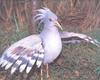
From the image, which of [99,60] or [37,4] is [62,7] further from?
[99,60]

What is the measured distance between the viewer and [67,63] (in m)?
4.72

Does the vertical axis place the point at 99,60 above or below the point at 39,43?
below

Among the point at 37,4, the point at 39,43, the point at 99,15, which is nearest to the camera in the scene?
the point at 39,43

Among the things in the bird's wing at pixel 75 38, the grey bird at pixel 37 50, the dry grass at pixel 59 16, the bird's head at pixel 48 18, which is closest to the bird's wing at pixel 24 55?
the grey bird at pixel 37 50

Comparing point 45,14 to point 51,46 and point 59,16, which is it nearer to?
point 51,46

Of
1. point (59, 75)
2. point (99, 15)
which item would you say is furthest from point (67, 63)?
point (99, 15)

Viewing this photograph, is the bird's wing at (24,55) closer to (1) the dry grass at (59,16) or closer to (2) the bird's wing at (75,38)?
(2) the bird's wing at (75,38)

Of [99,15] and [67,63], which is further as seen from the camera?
[99,15]

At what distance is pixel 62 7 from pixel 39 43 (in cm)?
123

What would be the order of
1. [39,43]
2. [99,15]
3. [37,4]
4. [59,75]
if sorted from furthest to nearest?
[99,15] < [37,4] < [59,75] < [39,43]

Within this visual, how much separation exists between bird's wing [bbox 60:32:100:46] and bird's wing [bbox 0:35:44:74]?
0.45 meters

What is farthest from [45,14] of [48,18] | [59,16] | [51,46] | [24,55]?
[59,16]

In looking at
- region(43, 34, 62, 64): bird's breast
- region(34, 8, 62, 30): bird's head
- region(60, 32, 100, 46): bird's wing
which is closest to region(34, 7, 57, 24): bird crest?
region(34, 8, 62, 30): bird's head

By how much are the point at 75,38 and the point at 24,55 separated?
2.72ft
